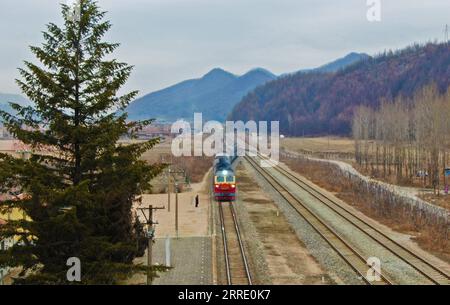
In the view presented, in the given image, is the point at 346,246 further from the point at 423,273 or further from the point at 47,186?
the point at 47,186

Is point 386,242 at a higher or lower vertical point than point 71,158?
Answer: lower

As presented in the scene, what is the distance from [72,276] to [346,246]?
56.2 ft

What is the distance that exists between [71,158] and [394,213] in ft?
90.8

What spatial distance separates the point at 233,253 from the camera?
957 inches

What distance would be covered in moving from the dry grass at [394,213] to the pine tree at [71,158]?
59.8ft

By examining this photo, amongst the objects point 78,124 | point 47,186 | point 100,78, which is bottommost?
point 47,186

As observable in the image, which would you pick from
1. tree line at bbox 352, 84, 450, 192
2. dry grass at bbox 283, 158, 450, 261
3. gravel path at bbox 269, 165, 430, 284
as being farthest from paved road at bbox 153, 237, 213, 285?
tree line at bbox 352, 84, 450, 192


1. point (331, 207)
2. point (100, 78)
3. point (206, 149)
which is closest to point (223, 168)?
point (331, 207)

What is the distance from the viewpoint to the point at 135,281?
20125 millimetres

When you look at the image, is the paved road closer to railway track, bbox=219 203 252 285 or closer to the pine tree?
→ railway track, bbox=219 203 252 285

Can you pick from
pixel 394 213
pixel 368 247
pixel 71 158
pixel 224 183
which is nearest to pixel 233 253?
pixel 368 247

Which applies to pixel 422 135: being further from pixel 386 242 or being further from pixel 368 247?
pixel 368 247

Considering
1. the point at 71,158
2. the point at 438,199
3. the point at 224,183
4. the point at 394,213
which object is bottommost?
the point at 438,199

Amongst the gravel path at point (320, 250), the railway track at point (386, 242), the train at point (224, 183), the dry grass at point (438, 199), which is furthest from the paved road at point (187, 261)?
the dry grass at point (438, 199)
